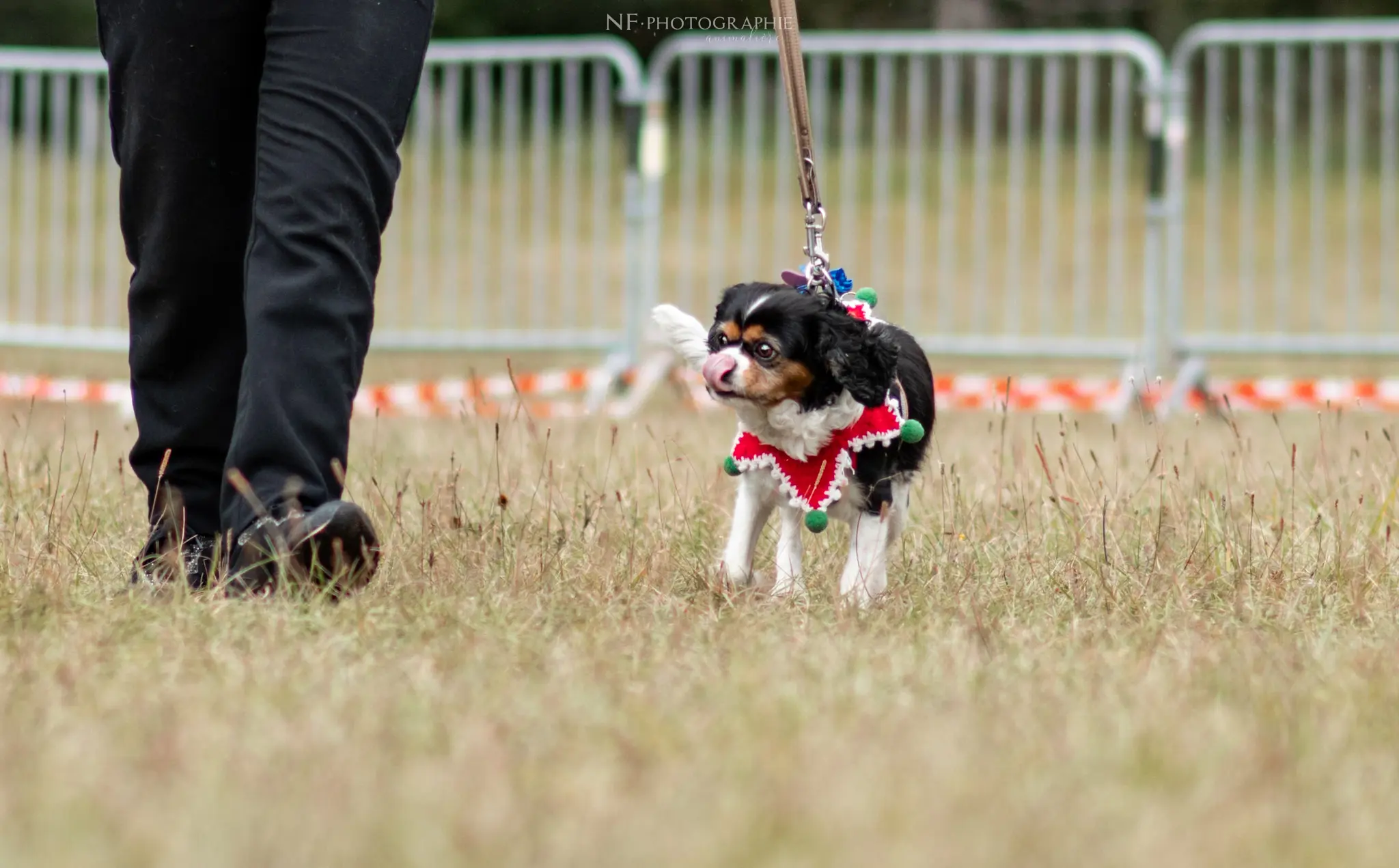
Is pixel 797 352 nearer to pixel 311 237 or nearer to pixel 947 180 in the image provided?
pixel 311 237

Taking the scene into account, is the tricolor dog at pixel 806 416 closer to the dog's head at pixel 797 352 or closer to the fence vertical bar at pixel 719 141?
the dog's head at pixel 797 352

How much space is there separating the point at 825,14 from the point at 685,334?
19477mm

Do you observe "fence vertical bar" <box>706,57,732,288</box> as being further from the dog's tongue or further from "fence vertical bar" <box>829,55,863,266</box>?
the dog's tongue

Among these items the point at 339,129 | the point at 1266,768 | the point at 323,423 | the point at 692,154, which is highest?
the point at 692,154

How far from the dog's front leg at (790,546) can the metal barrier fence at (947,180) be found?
439 centimetres

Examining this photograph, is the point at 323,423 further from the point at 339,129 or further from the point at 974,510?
the point at 974,510

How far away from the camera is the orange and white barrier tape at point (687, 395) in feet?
23.7

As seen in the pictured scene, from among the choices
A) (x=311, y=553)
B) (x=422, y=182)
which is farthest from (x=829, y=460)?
(x=422, y=182)

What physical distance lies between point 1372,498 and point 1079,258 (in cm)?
470

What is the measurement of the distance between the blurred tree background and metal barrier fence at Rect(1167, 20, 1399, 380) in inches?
37.0

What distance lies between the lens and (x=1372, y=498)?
13.1 feet

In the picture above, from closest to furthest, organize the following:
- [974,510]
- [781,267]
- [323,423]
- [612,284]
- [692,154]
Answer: [323,423] → [974,510] → [692,154] → [781,267] → [612,284]

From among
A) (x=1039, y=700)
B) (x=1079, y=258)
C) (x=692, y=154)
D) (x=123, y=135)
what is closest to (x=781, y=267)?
(x=692, y=154)

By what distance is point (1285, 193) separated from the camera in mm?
8281
